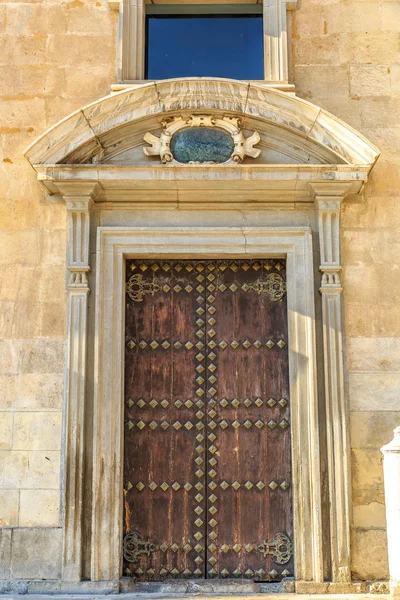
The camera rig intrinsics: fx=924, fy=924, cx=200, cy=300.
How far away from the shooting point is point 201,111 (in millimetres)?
8383

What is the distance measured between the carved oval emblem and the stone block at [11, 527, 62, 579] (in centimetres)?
345

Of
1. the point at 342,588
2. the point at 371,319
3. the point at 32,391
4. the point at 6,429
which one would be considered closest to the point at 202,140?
the point at 371,319

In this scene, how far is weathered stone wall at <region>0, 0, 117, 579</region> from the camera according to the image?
7719 mm

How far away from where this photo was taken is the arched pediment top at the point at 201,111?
816 cm

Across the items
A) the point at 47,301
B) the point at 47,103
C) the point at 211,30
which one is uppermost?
the point at 211,30

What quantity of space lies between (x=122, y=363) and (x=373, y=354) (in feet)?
7.13

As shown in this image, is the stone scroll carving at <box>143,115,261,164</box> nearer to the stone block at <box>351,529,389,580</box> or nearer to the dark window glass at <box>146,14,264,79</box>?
the dark window glass at <box>146,14,264,79</box>

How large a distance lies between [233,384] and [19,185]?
2655 mm

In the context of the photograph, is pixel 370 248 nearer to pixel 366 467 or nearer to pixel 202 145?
pixel 202 145

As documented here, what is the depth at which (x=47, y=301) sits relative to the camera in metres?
8.12

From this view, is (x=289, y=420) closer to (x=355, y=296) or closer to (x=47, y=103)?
(x=355, y=296)

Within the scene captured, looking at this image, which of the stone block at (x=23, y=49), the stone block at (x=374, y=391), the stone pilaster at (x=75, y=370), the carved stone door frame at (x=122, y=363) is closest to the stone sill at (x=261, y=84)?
the stone block at (x=23, y=49)

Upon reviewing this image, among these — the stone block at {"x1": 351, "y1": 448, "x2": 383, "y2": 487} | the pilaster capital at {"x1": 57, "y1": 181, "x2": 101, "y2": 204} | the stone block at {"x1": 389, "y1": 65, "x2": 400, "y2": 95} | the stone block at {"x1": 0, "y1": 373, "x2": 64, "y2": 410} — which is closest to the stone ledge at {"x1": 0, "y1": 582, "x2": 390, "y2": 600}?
the stone block at {"x1": 351, "y1": 448, "x2": 383, "y2": 487}

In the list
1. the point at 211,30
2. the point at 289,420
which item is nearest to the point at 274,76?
the point at 211,30
